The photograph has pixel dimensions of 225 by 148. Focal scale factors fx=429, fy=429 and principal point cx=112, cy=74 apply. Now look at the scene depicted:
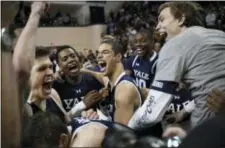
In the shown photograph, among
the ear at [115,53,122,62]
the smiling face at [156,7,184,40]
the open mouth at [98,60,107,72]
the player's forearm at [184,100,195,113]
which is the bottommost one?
the player's forearm at [184,100,195,113]

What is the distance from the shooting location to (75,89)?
4.05ft

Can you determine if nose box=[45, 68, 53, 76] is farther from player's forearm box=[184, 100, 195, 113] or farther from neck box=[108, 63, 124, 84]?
player's forearm box=[184, 100, 195, 113]

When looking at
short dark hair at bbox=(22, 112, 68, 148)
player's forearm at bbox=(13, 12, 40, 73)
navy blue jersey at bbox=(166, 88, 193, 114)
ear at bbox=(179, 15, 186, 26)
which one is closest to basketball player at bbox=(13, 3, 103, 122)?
player's forearm at bbox=(13, 12, 40, 73)

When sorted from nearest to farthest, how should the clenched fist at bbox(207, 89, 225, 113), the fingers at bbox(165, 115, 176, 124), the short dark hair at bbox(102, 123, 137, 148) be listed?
1. the short dark hair at bbox(102, 123, 137, 148)
2. the clenched fist at bbox(207, 89, 225, 113)
3. the fingers at bbox(165, 115, 176, 124)

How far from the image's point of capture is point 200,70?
1.02m

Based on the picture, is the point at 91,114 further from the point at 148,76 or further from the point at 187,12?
the point at 187,12

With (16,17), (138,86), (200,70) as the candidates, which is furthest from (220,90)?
(16,17)

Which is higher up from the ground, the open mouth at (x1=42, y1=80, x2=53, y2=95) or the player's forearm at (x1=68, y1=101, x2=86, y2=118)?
the open mouth at (x1=42, y1=80, x2=53, y2=95)

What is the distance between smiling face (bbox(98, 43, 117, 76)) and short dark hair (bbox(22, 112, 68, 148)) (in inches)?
12.3

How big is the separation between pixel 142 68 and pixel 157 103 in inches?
9.6

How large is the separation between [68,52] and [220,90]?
42 centimetres

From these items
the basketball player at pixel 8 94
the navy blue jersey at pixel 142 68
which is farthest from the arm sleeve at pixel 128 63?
the basketball player at pixel 8 94

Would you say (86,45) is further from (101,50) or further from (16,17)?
(16,17)

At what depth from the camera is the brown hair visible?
108 centimetres
